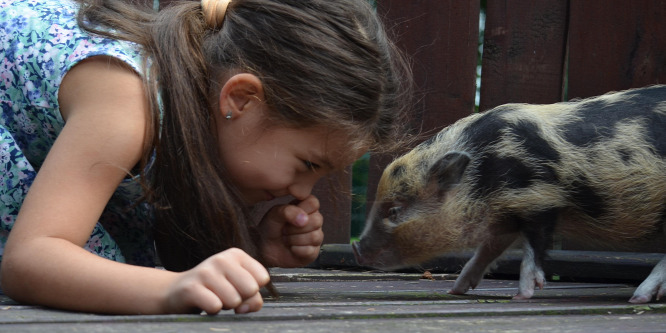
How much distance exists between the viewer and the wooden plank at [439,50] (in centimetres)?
386

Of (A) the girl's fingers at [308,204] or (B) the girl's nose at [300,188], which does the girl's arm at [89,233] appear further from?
(A) the girl's fingers at [308,204]

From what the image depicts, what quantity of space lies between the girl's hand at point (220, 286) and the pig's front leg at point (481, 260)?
1329 mm

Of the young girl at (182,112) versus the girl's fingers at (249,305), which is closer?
the girl's fingers at (249,305)

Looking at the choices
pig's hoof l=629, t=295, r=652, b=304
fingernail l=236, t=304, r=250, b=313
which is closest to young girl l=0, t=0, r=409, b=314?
fingernail l=236, t=304, r=250, b=313

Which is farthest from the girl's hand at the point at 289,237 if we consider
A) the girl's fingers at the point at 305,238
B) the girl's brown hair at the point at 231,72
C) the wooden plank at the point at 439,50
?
the wooden plank at the point at 439,50

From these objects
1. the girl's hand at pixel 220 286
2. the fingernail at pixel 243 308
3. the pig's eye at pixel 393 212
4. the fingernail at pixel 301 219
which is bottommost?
the pig's eye at pixel 393 212

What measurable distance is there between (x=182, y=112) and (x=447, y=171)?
118 cm

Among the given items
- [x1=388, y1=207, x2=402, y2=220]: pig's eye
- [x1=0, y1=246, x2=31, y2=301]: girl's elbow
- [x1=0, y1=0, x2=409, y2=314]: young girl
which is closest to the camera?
[x1=0, y1=246, x2=31, y2=301]: girl's elbow

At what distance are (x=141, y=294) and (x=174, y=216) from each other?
632 millimetres

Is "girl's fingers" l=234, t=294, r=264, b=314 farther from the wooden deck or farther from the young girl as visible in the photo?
the young girl

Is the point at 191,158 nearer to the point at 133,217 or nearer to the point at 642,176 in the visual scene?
the point at 133,217

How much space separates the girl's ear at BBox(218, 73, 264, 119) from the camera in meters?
2.25

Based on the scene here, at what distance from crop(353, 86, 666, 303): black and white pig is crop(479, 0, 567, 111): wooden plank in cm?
81

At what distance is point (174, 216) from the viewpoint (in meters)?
2.31
